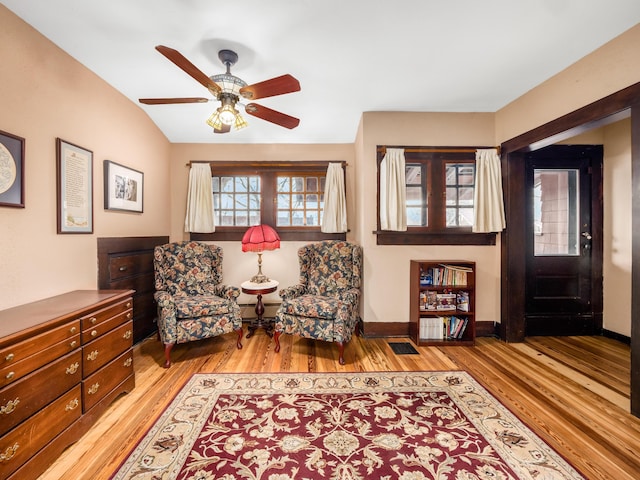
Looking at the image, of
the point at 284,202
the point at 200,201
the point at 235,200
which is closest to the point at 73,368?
the point at 200,201

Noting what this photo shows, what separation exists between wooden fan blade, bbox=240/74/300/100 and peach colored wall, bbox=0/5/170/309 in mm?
1526

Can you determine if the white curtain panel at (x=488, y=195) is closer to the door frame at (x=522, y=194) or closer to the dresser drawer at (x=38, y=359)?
the door frame at (x=522, y=194)

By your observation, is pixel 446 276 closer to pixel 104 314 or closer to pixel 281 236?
pixel 281 236

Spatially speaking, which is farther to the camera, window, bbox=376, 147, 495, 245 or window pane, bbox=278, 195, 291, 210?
window pane, bbox=278, 195, 291, 210

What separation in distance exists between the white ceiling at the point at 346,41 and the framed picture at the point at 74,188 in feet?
2.75

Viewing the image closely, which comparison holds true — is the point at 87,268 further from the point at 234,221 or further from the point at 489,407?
the point at 489,407

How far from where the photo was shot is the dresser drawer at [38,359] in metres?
1.28

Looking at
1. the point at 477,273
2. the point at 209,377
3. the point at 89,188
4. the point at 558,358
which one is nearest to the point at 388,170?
the point at 477,273

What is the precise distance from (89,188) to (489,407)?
12.7 feet

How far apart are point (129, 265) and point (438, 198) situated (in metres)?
3.76

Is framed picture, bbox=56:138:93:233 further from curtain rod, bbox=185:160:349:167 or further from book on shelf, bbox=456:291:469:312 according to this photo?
book on shelf, bbox=456:291:469:312

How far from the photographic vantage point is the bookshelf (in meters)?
3.06

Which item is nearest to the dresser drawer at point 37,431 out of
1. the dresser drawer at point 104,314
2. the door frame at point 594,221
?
the dresser drawer at point 104,314

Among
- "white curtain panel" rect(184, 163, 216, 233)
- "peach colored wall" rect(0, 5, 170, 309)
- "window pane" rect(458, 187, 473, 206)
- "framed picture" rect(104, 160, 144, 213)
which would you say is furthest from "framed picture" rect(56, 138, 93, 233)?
"window pane" rect(458, 187, 473, 206)
